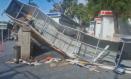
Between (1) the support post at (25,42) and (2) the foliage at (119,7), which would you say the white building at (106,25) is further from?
(1) the support post at (25,42)

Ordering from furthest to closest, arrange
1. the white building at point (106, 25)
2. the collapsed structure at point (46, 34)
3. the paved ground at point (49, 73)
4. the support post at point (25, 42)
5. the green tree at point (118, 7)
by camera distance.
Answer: the green tree at point (118, 7), the white building at point (106, 25), the collapsed structure at point (46, 34), the support post at point (25, 42), the paved ground at point (49, 73)

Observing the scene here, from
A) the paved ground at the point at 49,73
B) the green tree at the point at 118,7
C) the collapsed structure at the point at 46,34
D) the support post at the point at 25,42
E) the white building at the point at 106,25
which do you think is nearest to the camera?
the paved ground at the point at 49,73

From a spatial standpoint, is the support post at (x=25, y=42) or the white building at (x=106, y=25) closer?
the support post at (x=25, y=42)

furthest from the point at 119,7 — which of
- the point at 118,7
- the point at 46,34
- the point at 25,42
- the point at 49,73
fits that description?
the point at 49,73

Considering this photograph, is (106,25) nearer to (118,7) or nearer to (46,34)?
(118,7)

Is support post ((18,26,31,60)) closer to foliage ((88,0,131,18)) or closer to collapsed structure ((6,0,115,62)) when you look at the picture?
collapsed structure ((6,0,115,62))

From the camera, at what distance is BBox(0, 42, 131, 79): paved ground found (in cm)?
1398

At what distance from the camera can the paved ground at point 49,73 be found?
14.0 metres

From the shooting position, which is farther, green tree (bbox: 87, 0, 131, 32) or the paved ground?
green tree (bbox: 87, 0, 131, 32)

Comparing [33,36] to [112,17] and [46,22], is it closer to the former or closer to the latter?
[46,22]

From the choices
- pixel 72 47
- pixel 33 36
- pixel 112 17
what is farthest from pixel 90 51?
pixel 112 17

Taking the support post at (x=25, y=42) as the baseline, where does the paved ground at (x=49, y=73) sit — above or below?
below

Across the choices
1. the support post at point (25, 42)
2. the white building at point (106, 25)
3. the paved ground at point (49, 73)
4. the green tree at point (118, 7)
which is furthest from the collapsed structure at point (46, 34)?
the green tree at point (118, 7)

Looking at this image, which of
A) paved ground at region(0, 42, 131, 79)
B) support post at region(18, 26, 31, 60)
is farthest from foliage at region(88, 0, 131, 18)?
paved ground at region(0, 42, 131, 79)
